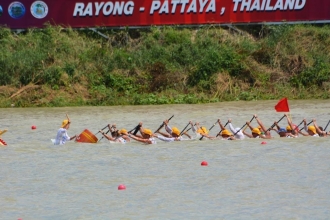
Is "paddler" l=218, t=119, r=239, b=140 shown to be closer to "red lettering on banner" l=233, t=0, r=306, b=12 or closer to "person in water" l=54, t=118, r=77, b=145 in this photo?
"person in water" l=54, t=118, r=77, b=145

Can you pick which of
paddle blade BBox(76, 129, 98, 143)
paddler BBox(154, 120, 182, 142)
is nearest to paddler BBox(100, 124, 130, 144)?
paddle blade BBox(76, 129, 98, 143)

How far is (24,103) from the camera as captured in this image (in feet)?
111

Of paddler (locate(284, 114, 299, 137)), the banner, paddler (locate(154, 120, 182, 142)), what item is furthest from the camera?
the banner

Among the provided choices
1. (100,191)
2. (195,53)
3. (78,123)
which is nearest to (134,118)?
(78,123)

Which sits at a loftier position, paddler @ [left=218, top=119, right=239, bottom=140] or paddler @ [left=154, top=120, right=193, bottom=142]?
paddler @ [left=218, top=119, right=239, bottom=140]

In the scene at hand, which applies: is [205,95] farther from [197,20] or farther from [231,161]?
[231,161]

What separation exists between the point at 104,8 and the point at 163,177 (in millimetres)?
20648

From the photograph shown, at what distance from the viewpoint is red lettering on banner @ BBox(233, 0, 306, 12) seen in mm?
37625

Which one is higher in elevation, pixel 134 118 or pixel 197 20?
pixel 197 20

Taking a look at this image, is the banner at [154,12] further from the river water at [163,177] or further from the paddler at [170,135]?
the paddler at [170,135]

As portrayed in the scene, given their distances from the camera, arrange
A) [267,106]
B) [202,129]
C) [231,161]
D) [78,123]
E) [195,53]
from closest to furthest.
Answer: [231,161], [202,129], [78,123], [267,106], [195,53]

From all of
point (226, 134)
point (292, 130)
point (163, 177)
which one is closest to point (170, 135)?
point (226, 134)

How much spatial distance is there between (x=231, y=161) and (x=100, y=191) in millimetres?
4277

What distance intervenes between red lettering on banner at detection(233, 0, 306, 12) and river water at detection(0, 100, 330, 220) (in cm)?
1037
